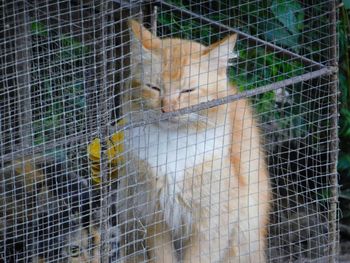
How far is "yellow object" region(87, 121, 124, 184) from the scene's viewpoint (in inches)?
121

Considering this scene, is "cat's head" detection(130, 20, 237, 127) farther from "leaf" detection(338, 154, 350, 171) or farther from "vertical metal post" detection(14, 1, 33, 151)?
"leaf" detection(338, 154, 350, 171)

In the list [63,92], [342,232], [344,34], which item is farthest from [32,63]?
[342,232]

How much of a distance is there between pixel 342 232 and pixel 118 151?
1880 mm

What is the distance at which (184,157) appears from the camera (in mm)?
3145

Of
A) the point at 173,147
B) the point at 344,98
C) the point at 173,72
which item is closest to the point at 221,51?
the point at 173,72

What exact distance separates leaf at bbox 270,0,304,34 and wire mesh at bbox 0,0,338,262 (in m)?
0.08

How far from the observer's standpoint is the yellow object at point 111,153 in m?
3.06

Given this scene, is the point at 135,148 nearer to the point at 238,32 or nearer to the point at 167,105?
the point at 167,105

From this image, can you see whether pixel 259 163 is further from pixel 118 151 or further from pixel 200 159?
pixel 118 151

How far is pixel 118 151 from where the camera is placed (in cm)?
319

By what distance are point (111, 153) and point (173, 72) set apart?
0.45 meters

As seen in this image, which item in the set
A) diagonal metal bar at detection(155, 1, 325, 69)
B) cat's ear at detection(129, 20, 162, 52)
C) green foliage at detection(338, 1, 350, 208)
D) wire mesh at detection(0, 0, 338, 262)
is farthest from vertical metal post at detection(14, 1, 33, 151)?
green foliage at detection(338, 1, 350, 208)

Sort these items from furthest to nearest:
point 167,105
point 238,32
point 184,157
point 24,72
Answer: point 238,32 < point 24,72 < point 184,157 < point 167,105

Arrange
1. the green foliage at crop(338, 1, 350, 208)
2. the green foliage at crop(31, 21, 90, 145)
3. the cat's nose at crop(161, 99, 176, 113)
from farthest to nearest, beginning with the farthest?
the green foliage at crop(338, 1, 350, 208) → the green foliage at crop(31, 21, 90, 145) → the cat's nose at crop(161, 99, 176, 113)
